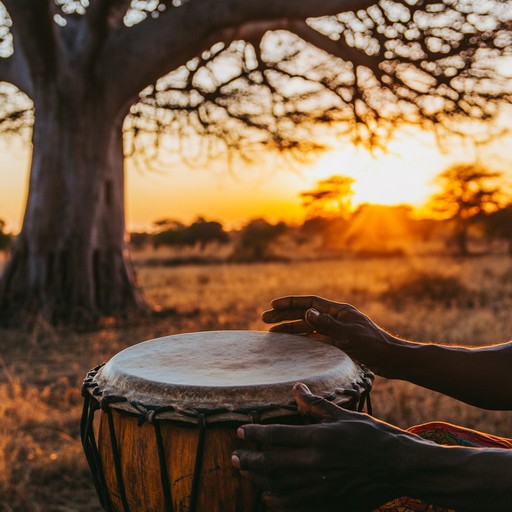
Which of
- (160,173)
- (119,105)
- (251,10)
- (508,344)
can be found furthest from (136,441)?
(160,173)

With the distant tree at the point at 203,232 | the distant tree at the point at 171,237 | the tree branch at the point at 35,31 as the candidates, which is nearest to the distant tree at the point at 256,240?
the distant tree at the point at 203,232

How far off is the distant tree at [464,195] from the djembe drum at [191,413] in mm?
27518

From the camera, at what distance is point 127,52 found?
21.9 feet

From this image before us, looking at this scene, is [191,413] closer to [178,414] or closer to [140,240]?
[178,414]

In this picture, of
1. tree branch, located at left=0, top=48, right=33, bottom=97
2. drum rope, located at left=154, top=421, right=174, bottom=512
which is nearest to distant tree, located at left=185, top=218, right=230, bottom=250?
tree branch, located at left=0, top=48, right=33, bottom=97

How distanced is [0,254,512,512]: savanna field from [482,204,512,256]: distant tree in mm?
13902

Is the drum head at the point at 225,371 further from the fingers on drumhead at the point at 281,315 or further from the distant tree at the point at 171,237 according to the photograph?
the distant tree at the point at 171,237

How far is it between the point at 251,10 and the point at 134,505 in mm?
6021

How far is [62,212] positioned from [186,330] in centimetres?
214

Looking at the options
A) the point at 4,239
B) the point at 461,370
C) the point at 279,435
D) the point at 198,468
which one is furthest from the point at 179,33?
the point at 4,239

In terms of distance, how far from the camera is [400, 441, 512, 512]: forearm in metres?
1.02

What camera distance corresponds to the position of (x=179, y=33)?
6477 mm

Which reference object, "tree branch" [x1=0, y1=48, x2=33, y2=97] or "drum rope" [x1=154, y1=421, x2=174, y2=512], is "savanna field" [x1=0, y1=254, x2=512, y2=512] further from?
"tree branch" [x1=0, y1=48, x2=33, y2=97]

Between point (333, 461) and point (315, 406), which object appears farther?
point (315, 406)
